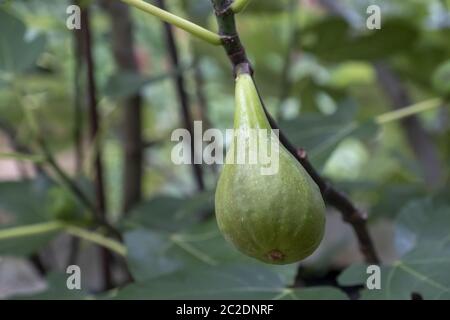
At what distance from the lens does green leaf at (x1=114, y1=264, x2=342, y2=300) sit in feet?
1.76

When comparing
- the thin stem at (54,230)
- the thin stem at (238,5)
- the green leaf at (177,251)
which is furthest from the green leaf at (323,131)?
the thin stem at (238,5)

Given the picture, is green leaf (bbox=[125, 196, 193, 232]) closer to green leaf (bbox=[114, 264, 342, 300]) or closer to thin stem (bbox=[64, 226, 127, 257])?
thin stem (bbox=[64, 226, 127, 257])

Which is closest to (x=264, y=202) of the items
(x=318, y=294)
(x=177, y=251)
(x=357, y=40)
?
(x=318, y=294)

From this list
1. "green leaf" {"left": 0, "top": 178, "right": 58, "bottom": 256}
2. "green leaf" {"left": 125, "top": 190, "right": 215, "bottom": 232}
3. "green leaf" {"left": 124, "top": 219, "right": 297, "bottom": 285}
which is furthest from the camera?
"green leaf" {"left": 125, "top": 190, "right": 215, "bottom": 232}

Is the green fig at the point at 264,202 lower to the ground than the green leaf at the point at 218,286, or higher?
higher

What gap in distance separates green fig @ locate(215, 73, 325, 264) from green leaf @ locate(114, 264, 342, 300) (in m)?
0.18

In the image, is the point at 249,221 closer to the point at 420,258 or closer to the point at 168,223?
the point at 420,258

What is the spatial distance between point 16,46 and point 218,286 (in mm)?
427

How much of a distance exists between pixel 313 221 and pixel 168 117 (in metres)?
1.61

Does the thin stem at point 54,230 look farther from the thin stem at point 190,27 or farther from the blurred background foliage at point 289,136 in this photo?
the thin stem at point 190,27

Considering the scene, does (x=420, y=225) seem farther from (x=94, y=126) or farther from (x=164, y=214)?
(x=94, y=126)

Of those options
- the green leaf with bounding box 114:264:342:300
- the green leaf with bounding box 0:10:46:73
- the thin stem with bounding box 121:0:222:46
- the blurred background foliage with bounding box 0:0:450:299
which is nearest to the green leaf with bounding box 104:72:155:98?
the blurred background foliage with bounding box 0:0:450:299

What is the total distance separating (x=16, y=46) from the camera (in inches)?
31.1

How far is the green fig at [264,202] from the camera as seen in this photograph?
341 millimetres
